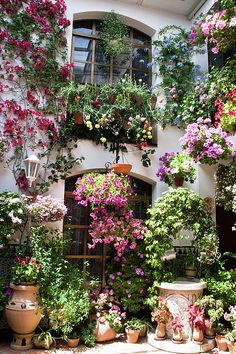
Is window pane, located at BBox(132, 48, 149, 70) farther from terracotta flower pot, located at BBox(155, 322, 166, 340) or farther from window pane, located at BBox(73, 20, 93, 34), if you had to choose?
terracotta flower pot, located at BBox(155, 322, 166, 340)

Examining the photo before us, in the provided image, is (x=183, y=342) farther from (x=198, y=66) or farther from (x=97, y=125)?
(x=198, y=66)

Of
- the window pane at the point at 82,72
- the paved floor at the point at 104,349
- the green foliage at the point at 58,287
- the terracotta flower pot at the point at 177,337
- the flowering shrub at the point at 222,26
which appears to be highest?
the flowering shrub at the point at 222,26

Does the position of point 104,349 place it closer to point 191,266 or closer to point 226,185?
point 191,266

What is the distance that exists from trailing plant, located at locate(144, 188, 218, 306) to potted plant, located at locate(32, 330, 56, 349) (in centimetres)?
155

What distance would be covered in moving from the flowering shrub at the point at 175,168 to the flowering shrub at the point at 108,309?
2.12 meters

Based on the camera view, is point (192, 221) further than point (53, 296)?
Yes

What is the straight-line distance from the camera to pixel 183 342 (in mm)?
4676

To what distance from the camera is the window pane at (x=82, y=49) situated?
649 cm

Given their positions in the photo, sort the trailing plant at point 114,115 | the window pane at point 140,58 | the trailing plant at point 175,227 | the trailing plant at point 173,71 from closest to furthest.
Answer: the trailing plant at point 175,227, the trailing plant at point 114,115, the trailing plant at point 173,71, the window pane at point 140,58

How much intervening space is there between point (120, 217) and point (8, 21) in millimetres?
3836

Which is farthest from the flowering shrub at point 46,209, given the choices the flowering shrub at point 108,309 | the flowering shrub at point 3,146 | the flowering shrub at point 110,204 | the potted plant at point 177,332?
the potted plant at point 177,332

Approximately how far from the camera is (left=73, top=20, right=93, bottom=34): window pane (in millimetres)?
6621

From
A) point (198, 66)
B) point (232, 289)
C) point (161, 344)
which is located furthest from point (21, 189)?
point (198, 66)

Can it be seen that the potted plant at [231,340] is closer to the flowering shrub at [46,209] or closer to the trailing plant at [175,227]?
the trailing plant at [175,227]
